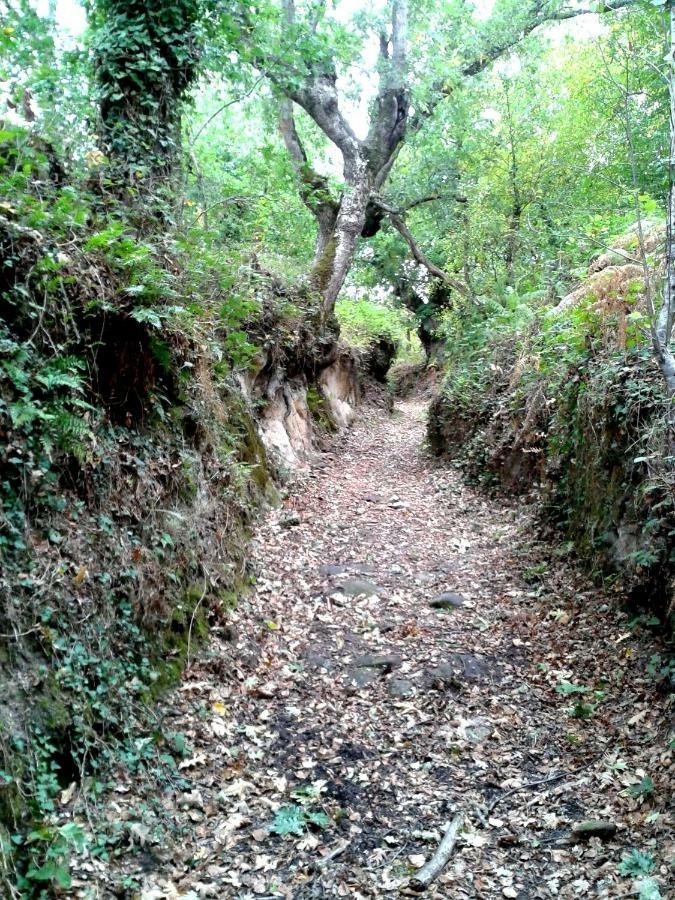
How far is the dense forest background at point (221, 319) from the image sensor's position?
3.64m

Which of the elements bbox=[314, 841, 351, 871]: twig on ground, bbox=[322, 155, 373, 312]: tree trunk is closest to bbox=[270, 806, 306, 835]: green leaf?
bbox=[314, 841, 351, 871]: twig on ground

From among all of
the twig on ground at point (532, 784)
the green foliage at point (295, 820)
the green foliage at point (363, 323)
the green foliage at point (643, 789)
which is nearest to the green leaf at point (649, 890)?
the green foliage at point (643, 789)

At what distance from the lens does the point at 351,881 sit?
3.43m

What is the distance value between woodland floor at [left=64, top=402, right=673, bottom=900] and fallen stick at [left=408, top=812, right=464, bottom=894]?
0.18 ft

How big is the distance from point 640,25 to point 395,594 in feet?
21.6

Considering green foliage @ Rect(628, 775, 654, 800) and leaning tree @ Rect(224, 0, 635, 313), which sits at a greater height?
leaning tree @ Rect(224, 0, 635, 313)

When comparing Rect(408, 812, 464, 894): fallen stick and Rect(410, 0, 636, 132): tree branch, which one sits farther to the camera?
Rect(410, 0, 636, 132): tree branch

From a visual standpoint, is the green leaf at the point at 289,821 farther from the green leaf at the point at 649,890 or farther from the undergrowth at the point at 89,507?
the green leaf at the point at 649,890

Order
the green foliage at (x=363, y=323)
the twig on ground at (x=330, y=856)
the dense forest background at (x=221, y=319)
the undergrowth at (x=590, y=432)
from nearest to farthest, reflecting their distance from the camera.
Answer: the twig on ground at (x=330, y=856) → the dense forest background at (x=221, y=319) → the undergrowth at (x=590, y=432) → the green foliage at (x=363, y=323)

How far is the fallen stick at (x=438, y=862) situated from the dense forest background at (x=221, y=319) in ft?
5.63

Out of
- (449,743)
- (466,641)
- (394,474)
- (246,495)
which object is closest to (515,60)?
(394,474)

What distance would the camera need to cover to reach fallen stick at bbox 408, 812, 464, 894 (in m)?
3.38

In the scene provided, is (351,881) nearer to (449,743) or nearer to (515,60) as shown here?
(449,743)

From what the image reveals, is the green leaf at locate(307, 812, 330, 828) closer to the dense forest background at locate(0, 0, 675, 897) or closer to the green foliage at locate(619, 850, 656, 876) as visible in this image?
the dense forest background at locate(0, 0, 675, 897)
